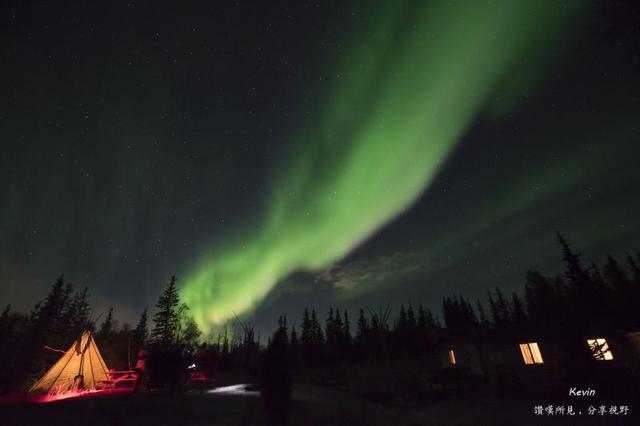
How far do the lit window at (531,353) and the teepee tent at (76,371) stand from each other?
3487 centimetres

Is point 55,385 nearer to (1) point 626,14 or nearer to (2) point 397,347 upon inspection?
(1) point 626,14

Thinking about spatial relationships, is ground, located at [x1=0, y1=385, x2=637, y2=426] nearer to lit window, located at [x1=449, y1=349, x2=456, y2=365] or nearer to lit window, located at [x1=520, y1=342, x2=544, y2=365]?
lit window, located at [x1=520, y1=342, x2=544, y2=365]

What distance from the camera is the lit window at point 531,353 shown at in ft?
88.2

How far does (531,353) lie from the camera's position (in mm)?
27375

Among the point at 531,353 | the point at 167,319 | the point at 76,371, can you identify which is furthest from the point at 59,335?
the point at 531,353

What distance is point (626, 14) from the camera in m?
8.54

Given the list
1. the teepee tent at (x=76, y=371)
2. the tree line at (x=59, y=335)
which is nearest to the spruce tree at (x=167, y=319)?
the tree line at (x=59, y=335)

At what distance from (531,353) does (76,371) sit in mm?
36486

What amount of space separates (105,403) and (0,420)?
2.23m

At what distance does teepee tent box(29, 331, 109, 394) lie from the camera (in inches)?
647

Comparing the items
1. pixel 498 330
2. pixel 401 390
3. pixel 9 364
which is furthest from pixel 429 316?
pixel 9 364

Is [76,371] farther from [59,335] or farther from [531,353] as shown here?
[59,335]

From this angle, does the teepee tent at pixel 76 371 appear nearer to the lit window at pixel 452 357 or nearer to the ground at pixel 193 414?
the ground at pixel 193 414

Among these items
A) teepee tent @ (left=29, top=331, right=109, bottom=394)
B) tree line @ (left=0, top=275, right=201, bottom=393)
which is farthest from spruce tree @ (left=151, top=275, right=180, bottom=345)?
teepee tent @ (left=29, top=331, right=109, bottom=394)
